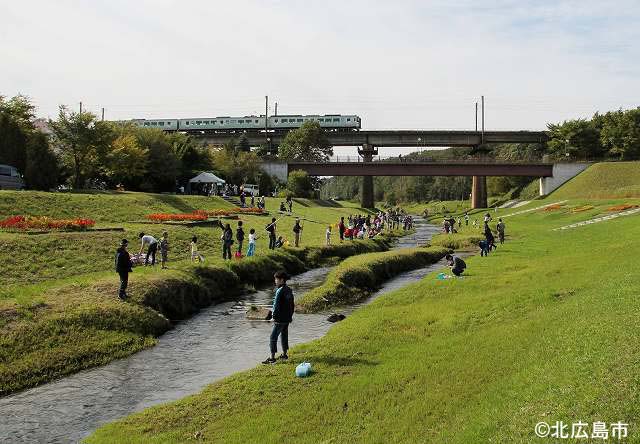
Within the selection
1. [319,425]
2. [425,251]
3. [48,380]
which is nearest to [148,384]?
[48,380]

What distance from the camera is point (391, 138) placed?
132 m

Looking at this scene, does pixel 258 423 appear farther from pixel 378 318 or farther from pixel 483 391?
pixel 378 318

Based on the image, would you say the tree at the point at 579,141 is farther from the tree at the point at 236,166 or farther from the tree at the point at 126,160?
the tree at the point at 126,160

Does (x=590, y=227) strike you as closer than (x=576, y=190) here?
Yes

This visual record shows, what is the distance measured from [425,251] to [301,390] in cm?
3255

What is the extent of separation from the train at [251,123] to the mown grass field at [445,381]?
111m

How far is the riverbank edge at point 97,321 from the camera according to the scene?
16156 millimetres

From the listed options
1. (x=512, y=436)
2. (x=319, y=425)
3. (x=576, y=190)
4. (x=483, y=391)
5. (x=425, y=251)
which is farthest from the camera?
(x=576, y=190)

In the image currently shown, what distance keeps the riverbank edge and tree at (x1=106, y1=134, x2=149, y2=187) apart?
3908 cm

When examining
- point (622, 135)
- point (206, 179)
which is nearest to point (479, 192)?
point (622, 135)

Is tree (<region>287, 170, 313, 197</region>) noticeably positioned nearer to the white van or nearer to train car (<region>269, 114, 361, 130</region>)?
train car (<region>269, 114, 361, 130</region>)

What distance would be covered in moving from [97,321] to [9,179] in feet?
118

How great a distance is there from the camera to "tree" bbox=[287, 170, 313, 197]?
318 feet

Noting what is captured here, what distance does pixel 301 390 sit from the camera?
13125 mm
